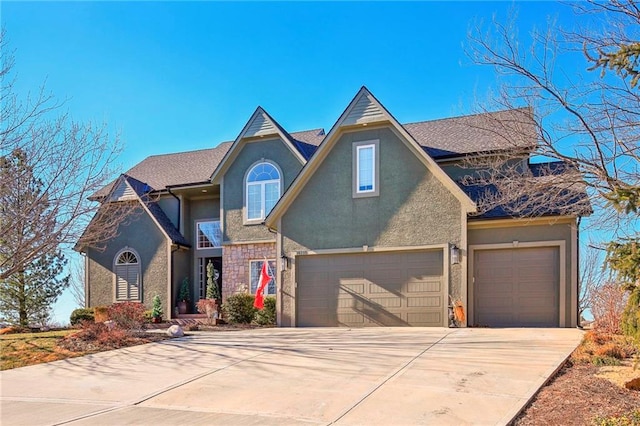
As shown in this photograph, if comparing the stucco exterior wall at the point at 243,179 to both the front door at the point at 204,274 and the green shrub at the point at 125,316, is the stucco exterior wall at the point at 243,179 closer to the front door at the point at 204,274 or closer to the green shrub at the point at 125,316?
the front door at the point at 204,274

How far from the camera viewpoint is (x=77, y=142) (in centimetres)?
1287

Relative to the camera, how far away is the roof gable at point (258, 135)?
59.8ft

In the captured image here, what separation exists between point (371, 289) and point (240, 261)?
6190 mm

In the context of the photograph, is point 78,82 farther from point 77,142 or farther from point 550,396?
point 550,396

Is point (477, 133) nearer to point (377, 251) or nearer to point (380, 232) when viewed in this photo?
point (380, 232)

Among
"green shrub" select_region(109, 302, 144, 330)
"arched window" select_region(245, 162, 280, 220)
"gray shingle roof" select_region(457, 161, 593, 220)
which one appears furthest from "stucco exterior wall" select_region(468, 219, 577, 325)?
"green shrub" select_region(109, 302, 144, 330)

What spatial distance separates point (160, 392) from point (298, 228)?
875 cm

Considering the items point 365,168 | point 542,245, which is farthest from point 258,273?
point 542,245

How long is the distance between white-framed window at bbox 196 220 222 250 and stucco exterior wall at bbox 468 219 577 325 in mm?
10828

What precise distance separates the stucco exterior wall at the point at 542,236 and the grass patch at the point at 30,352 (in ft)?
36.0

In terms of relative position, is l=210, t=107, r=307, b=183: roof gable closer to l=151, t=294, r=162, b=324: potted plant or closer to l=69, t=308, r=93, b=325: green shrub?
l=151, t=294, r=162, b=324: potted plant

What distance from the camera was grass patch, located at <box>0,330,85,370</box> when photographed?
34.9 ft

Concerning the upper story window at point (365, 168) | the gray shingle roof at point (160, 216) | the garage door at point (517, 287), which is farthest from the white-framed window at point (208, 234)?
the garage door at point (517, 287)

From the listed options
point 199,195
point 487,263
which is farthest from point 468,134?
point 199,195
